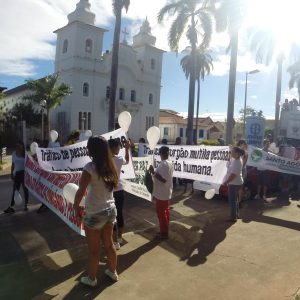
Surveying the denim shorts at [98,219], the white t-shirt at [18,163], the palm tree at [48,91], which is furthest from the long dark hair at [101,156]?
the palm tree at [48,91]

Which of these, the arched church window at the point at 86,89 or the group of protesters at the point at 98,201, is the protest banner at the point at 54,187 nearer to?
the group of protesters at the point at 98,201

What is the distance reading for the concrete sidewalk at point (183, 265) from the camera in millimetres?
4559

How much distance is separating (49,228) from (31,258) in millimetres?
1640

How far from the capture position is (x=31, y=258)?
18.9 ft

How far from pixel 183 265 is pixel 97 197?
179cm

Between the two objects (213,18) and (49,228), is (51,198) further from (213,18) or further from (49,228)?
(213,18)

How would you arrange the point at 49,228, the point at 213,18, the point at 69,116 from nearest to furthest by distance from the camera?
the point at 49,228 < the point at 213,18 < the point at 69,116

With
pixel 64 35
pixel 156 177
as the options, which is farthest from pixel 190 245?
pixel 64 35

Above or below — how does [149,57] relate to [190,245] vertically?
above

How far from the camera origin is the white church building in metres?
39.2

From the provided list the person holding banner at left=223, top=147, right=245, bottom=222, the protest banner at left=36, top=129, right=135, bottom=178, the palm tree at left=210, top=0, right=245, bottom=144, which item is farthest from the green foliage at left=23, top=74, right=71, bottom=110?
the person holding banner at left=223, top=147, right=245, bottom=222

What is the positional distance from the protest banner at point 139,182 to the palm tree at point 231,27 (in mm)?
14634

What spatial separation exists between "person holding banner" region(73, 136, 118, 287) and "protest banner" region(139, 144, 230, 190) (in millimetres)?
4946

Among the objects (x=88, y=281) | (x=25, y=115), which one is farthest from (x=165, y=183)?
(x=25, y=115)
